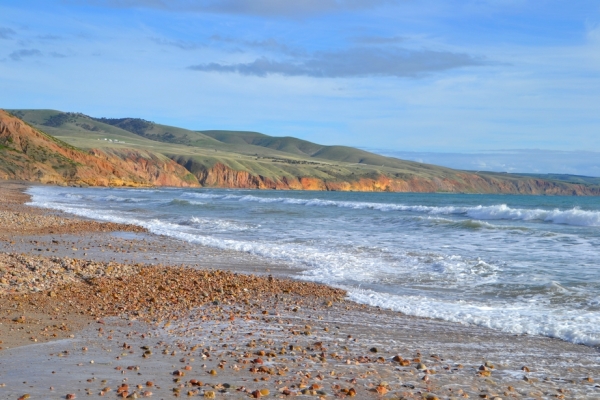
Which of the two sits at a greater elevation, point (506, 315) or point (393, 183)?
point (393, 183)

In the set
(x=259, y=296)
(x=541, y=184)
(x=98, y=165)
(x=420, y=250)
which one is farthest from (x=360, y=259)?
(x=541, y=184)

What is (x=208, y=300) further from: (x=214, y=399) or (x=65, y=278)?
(x=214, y=399)

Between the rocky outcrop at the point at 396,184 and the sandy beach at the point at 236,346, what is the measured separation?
11419 centimetres

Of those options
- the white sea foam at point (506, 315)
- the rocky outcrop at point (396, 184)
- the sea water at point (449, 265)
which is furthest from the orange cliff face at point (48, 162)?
the white sea foam at point (506, 315)

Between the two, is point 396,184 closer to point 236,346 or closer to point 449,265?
point 449,265

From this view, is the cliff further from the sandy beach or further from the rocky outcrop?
the sandy beach

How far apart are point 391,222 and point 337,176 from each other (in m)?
118

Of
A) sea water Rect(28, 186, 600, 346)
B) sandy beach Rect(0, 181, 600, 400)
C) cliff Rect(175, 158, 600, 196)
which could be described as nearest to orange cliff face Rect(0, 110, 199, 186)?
cliff Rect(175, 158, 600, 196)

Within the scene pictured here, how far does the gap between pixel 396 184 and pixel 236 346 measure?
153 meters

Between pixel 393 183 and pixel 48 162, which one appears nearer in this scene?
pixel 48 162

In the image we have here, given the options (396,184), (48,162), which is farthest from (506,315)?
(396,184)

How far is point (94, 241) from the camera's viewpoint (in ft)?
58.6

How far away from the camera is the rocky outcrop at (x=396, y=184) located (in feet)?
420

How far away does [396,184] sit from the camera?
15762 centimetres
